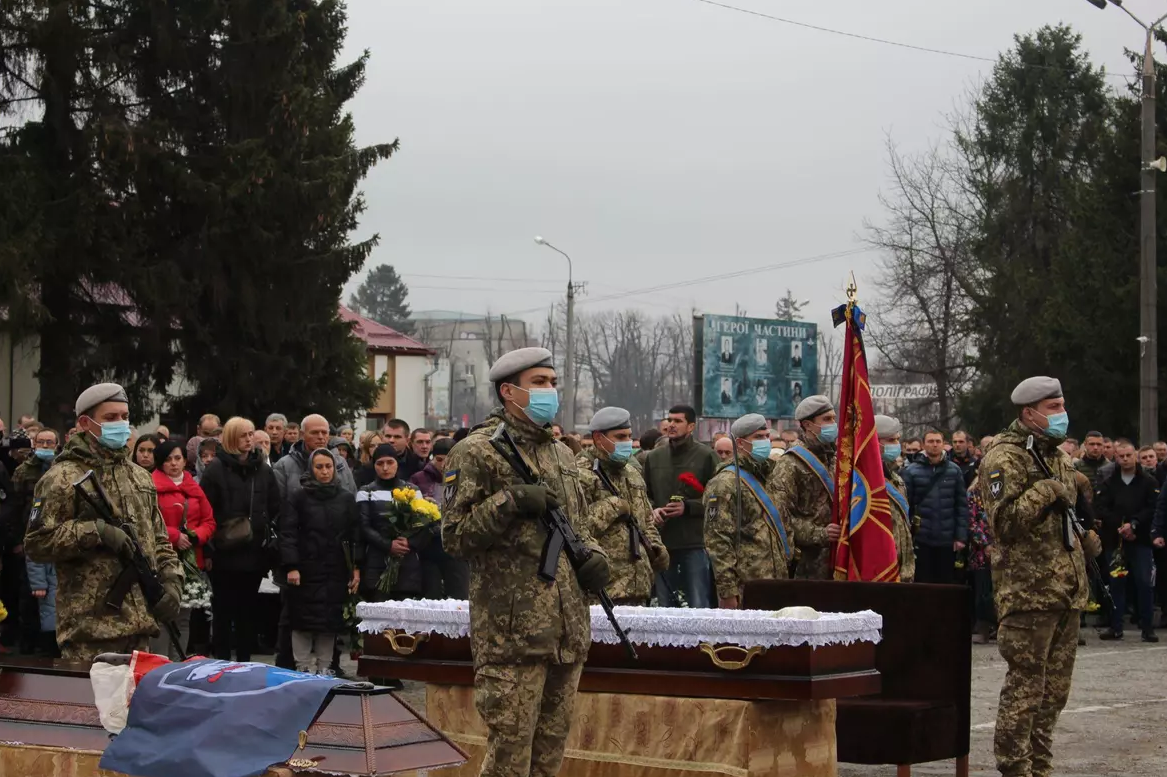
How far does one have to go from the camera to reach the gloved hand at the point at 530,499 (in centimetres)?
608

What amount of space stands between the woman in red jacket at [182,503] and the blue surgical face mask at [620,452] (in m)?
3.59

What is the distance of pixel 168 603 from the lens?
805 centimetres

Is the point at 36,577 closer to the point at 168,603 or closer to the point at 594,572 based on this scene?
the point at 168,603

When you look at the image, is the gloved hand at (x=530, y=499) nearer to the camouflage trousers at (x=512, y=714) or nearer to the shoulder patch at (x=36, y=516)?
the camouflage trousers at (x=512, y=714)

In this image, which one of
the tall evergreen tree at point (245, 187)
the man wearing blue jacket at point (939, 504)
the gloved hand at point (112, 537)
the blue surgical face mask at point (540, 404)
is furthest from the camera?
the tall evergreen tree at point (245, 187)

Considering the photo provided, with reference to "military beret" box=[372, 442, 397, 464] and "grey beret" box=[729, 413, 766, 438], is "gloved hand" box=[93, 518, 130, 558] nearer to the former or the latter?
"grey beret" box=[729, 413, 766, 438]

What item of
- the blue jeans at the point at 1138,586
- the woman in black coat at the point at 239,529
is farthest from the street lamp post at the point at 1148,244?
the woman in black coat at the point at 239,529

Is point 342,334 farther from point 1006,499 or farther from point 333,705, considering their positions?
point 333,705

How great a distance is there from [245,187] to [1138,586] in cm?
1519

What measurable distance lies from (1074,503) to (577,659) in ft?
11.5

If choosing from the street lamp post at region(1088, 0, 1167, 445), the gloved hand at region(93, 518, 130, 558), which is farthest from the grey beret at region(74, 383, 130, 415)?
the street lamp post at region(1088, 0, 1167, 445)

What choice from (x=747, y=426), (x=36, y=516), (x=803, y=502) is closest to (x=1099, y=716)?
(x=803, y=502)

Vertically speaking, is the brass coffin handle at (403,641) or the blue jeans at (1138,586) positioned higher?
the brass coffin handle at (403,641)

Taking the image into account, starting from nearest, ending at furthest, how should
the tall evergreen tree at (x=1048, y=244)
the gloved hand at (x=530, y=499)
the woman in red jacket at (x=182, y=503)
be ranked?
1. the gloved hand at (x=530, y=499)
2. the woman in red jacket at (x=182, y=503)
3. the tall evergreen tree at (x=1048, y=244)
